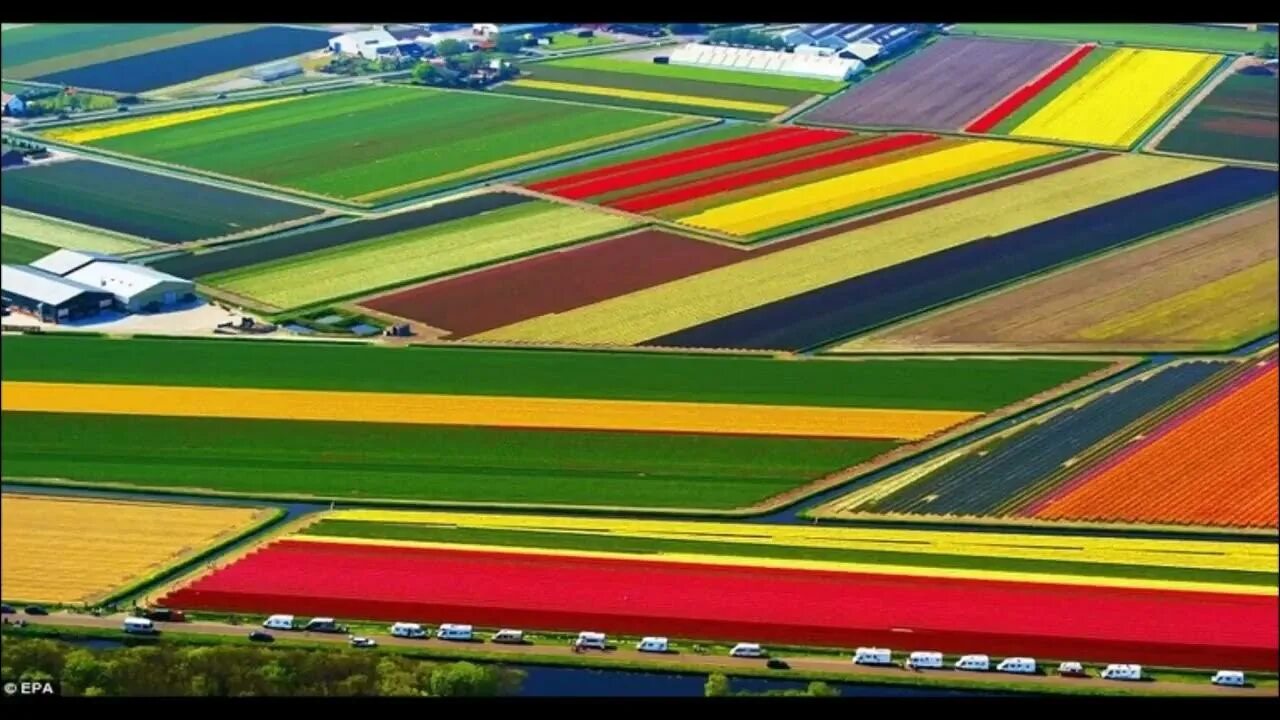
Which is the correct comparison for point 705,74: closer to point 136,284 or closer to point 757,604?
point 136,284

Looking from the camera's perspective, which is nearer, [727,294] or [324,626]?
[324,626]

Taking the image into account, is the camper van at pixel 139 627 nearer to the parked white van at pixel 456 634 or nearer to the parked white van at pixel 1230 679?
the parked white van at pixel 456 634

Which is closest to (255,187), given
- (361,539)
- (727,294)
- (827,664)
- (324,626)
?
(727,294)

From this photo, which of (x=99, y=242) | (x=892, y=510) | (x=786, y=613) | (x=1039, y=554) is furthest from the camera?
(x=99, y=242)

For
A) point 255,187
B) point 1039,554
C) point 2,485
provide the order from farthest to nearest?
point 255,187
point 2,485
point 1039,554

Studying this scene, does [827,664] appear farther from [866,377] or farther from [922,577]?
[866,377]

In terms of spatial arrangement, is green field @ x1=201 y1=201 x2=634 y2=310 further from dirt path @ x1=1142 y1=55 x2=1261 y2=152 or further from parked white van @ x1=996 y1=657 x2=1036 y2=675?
parked white van @ x1=996 y1=657 x2=1036 y2=675

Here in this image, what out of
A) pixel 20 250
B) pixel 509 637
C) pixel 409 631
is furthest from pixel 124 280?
pixel 509 637

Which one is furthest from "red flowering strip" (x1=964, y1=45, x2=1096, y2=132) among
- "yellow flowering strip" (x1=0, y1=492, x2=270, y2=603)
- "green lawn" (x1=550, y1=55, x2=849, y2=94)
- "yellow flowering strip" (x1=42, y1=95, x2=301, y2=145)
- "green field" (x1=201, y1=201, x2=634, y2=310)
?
"yellow flowering strip" (x1=0, y1=492, x2=270, y2=603)
